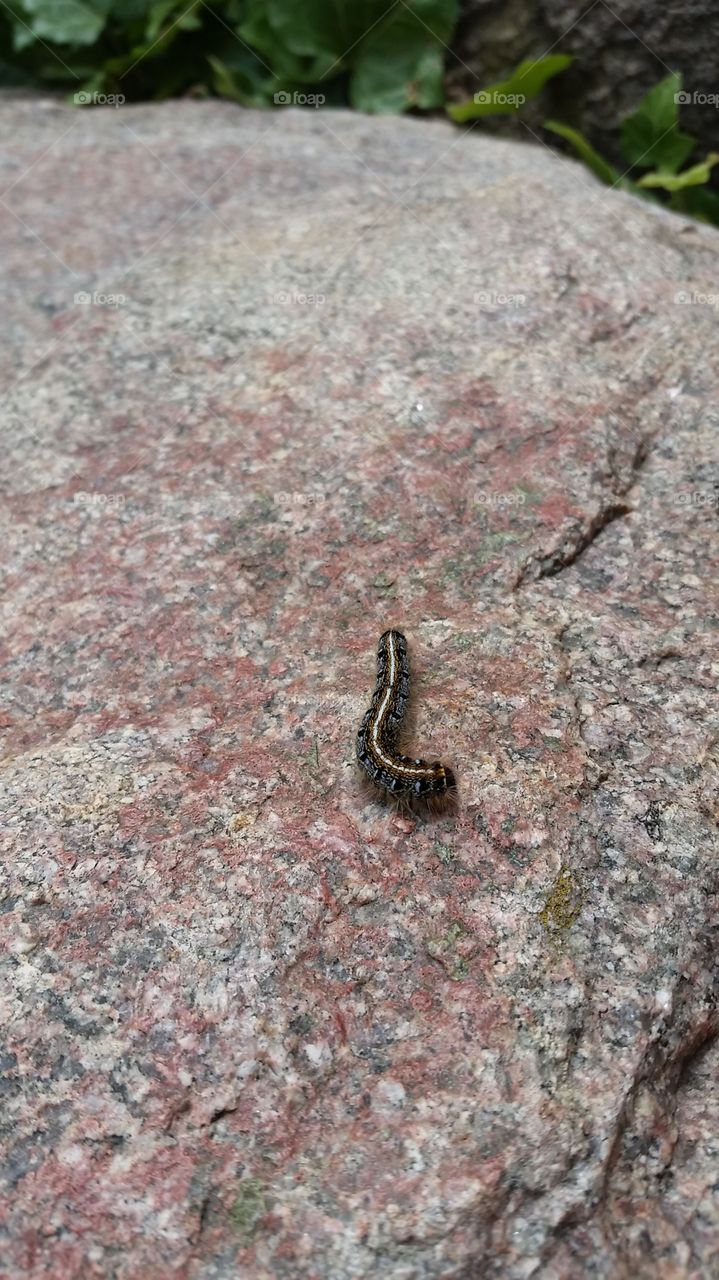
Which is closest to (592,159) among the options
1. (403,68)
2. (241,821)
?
(403,68)

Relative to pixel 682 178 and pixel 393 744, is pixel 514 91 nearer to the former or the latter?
pixel 682 178

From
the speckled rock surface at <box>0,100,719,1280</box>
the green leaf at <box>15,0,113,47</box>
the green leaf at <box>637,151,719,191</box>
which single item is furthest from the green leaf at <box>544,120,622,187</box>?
the green leaf at <box>15,0,113,47</box>

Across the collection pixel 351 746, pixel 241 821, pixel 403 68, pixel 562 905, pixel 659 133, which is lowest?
pixel 241 821

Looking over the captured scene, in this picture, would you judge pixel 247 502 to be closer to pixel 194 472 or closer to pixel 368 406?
pixel 194 472

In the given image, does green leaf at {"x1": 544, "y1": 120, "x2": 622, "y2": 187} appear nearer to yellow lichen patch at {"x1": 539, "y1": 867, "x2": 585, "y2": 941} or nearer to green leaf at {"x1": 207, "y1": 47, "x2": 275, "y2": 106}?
green leaf at {"x1": 207, "y1": 47, "x2": 275, "y2": 106}

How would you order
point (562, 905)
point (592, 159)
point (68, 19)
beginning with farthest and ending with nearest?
point (68, 19) < point (592, 159) < point (562, 905)

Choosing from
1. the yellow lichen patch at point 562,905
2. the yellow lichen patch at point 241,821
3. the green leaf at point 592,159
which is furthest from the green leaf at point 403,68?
the yellow lichen patch at point 562,905
